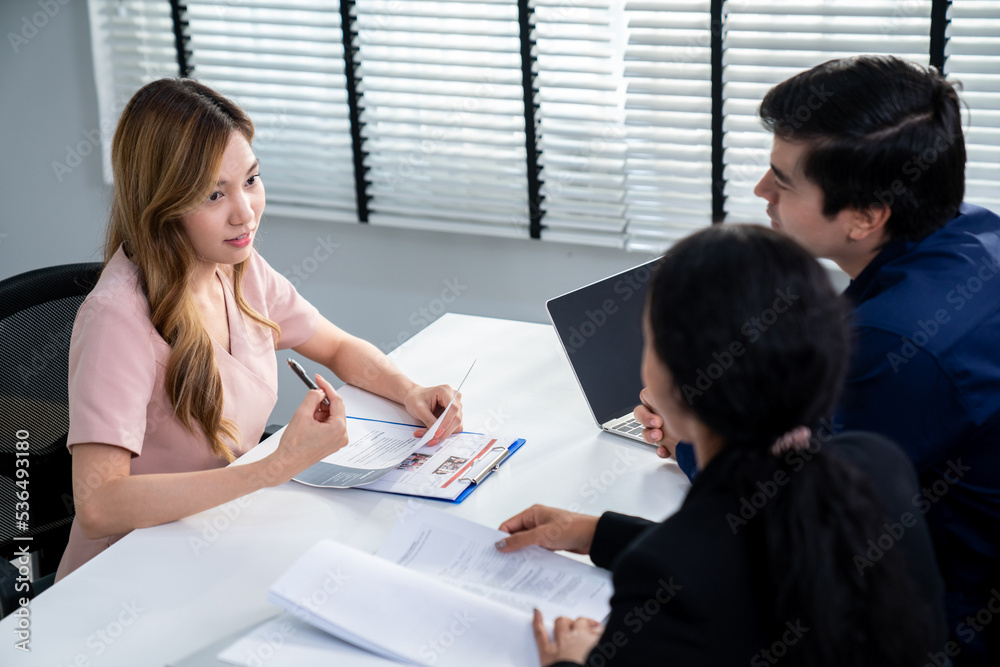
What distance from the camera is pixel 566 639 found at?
1112 millimetres

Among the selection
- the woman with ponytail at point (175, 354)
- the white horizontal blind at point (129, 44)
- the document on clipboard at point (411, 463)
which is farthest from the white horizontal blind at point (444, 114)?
the document on clipboard at point (411, 463)

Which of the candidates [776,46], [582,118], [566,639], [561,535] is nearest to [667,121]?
[582,118]

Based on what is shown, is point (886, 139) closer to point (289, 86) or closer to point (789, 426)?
point (789, 426)

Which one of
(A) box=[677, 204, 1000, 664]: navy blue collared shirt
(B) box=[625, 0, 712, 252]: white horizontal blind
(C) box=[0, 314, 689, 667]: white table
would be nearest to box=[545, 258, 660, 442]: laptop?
(C) box=[0, 314, 689, 667]: white table

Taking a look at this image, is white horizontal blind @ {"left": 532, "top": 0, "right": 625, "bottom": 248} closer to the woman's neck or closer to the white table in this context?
the white table

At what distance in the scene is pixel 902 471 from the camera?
0.99 metres

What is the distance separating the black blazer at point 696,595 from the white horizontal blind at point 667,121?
2047 millimetres

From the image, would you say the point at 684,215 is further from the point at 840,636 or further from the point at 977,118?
the point at 840,636

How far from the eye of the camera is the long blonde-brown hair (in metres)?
1.61

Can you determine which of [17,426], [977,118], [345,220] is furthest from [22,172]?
[977,118]

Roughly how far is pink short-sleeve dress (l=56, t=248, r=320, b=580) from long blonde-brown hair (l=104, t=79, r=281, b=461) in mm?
29

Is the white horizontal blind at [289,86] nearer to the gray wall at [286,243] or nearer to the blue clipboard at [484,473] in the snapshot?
the gray wall at [286,243]

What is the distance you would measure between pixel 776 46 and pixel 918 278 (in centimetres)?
153

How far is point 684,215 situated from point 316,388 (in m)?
1.74
